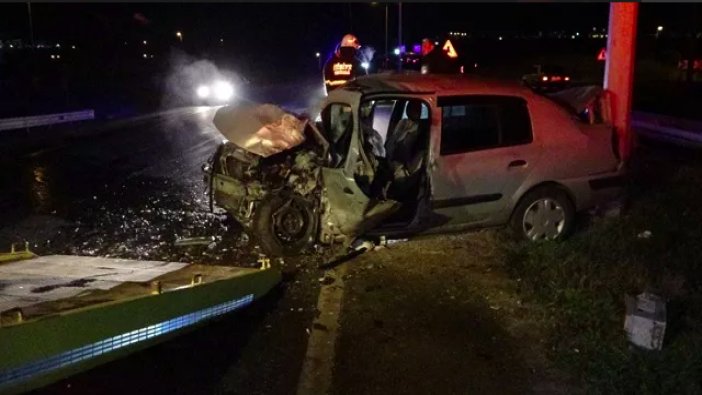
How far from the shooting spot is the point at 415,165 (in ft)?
21.8

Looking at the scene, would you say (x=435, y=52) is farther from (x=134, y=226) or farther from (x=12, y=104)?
(x=12, y=104)

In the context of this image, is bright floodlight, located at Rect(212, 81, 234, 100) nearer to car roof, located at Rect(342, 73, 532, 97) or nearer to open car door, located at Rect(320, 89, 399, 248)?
car roof, located at Rect(342, 73, 532, 97)

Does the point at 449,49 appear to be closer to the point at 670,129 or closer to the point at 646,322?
the point at 670,129

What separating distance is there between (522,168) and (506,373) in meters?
2.77

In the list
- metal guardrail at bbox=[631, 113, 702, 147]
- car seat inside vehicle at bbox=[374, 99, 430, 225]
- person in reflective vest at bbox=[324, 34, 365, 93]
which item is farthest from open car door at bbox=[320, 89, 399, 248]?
person in reflective vest at bbox=[324, 34, 365, 93]

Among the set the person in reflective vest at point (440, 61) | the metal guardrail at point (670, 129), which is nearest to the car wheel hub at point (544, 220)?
the person in reflective vest at point (440, 61)

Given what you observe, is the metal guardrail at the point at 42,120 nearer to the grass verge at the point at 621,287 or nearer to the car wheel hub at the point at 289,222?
the car wheel hub at the point at 289,222

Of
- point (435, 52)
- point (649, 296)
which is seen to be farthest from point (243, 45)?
point (649, 296)

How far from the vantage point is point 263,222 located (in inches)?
259

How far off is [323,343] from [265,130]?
8.16 feet

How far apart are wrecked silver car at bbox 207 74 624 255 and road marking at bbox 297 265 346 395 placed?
73cm

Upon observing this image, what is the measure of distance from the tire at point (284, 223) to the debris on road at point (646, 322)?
9.91 feet

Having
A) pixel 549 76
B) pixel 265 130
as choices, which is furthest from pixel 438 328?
pixel 549 76

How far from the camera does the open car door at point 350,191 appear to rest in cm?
618
